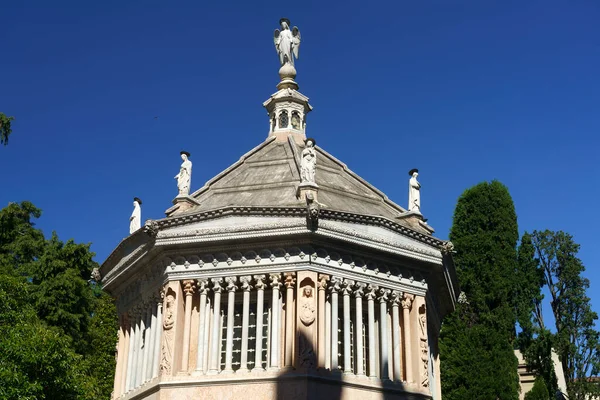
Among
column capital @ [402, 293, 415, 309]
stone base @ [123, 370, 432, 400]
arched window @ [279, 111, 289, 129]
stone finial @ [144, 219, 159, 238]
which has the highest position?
arched window @ [279, 111, 289, 129]

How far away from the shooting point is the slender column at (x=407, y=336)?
23953 millimetres

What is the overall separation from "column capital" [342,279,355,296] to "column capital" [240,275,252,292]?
3.07 m

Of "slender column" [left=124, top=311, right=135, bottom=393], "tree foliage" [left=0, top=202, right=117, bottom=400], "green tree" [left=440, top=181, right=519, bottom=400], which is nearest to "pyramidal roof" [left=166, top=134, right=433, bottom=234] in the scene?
"slender column" [left=124, top=311, right=135, bottom=393]

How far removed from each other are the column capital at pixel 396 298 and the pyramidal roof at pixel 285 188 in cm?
241

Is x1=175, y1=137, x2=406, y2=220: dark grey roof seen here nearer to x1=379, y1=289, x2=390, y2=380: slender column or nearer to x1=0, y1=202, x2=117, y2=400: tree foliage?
x1=379, y1=289, x2=390, y2=380: slender column

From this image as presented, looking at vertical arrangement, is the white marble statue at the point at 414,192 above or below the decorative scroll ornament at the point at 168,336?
above

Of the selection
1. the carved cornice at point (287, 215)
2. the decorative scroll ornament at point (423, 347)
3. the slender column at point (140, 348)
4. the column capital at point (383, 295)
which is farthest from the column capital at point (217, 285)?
the decorative scroll ornament at point (423, 347)

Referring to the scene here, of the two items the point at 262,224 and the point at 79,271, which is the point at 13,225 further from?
the point at 262,224

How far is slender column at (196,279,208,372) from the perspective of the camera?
74.8ft

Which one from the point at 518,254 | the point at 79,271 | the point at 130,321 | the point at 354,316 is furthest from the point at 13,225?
the point at 518,254

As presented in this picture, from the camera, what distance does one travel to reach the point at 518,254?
44781 mm

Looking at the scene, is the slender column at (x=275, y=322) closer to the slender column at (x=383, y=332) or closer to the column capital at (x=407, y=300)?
the slender column at (x=383, y=332)

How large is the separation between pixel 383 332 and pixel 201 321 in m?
6.02

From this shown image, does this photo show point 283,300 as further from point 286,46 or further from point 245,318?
point 286,46
